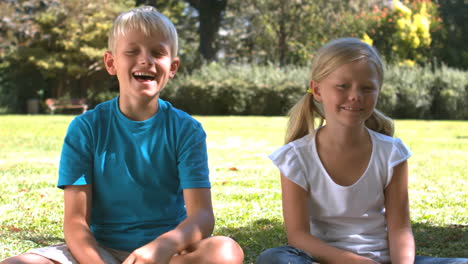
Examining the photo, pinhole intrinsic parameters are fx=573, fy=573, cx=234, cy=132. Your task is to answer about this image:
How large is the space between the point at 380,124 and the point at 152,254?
1348 millimetres

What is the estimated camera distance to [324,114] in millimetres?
2840

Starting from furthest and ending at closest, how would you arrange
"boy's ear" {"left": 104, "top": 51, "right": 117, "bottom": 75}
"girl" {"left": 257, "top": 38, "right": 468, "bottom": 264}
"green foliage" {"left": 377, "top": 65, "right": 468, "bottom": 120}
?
"green foliage" {"left": 377, "top": 65, "right": 468, "bottom": 120}, "boy's ear" {"left": 104, "top": 51, "right": 117, "bottom": 75}, "girl" {"left": 257, "top": 38, "right": 468, "bottom": 264}

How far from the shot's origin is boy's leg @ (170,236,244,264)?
2.26 meters

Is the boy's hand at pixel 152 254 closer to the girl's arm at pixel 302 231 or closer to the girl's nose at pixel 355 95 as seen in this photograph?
the girl's arm at pixel 302 231

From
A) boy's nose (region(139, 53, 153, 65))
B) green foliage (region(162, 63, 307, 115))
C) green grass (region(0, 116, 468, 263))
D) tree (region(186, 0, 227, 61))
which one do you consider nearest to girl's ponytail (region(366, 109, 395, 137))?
green grass (region(0, 116, 468, 263))

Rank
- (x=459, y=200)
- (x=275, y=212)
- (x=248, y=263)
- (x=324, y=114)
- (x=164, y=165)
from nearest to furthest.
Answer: (x=164, y=165), (x=324, y=114), (x=248, y=263), (x=275, y=212), (x=459, y=200)

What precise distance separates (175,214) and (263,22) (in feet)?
99.1

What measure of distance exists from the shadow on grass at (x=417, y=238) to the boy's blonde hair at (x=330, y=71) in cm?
94

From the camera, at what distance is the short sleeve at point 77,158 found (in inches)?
96.5

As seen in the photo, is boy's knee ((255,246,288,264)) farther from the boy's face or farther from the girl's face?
the boy's face

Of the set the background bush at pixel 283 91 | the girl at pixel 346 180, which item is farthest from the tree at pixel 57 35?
the girl at pixel 346 180

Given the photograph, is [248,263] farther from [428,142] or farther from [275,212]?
[428,142]

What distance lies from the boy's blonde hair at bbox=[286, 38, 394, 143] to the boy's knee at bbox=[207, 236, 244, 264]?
0.76 m

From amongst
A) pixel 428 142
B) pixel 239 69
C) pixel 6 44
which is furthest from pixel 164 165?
pixel 6 44
